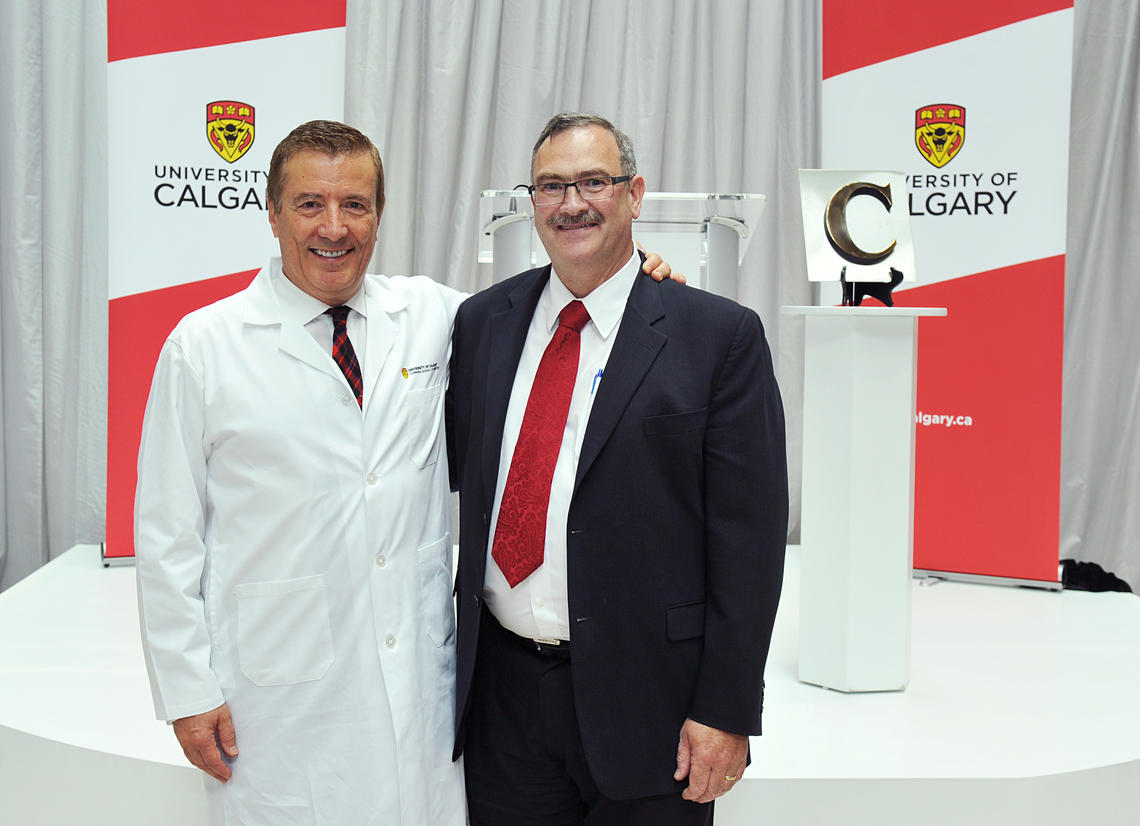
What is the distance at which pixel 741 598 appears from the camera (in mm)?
1573

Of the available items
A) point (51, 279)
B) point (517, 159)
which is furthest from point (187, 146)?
point (517, 159)

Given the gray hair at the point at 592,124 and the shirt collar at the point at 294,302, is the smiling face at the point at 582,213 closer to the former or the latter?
the gray hair at the point at 592,124

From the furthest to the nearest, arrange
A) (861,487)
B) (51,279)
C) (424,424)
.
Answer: (51,279)
(861,487)
(424,424)

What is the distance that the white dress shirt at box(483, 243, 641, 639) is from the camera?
162 cm

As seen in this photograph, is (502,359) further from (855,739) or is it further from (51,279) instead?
(51,279)

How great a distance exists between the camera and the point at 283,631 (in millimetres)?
1643

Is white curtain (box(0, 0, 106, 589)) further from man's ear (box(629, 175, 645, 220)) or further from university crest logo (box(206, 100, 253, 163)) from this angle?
man's ear (box(629, 175, 645, 220))

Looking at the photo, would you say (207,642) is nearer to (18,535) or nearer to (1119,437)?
(18,535)

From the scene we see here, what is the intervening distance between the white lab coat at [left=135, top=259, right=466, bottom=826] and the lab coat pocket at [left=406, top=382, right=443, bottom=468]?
45 mm

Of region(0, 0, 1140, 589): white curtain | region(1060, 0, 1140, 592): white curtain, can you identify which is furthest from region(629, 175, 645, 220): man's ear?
region(1060, 0, 1140, 592): white curtain

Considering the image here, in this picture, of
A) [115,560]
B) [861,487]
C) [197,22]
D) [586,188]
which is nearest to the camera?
[586,188]

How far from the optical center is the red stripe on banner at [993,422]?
12.6 ft

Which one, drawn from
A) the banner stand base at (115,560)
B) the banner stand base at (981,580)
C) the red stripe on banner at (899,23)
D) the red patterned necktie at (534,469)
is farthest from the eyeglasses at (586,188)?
the banner stand base at (115,560)

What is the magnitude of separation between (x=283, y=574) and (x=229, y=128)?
106 inches
